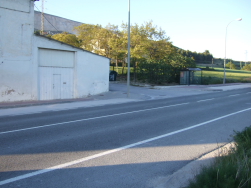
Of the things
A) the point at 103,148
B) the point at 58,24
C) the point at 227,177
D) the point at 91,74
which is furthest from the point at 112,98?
the point at 58,24

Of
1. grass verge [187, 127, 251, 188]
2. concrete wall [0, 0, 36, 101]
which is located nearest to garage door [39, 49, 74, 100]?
concrete wall [0, 0, 36, 101]

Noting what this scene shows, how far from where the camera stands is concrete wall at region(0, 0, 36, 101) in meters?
16.8

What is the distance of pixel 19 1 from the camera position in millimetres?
17188

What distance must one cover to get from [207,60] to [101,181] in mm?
118393

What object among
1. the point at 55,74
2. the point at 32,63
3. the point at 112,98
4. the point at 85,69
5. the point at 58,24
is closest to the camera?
the point at 32,63

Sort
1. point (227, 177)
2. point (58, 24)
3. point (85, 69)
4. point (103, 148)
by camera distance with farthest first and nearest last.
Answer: point (58, 24), point (85, 69), point (103, 148), point (227, 177)

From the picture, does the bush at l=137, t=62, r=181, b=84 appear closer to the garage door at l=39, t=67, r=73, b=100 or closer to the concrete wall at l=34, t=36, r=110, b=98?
the concrete wall at l=34, t=36, r=110, b=98

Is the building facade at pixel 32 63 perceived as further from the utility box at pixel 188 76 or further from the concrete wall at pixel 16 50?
the utility box at pixel 188 76

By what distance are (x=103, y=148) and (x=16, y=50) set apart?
514 inches

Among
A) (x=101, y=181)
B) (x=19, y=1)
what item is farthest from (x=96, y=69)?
(x=101, y=181)

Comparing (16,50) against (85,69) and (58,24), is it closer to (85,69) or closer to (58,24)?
(85,69)

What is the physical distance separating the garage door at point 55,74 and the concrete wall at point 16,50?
90 centimetres

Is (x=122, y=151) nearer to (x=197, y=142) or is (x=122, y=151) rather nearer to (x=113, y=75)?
(x=197, y=142)

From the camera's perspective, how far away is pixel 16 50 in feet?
56.7
